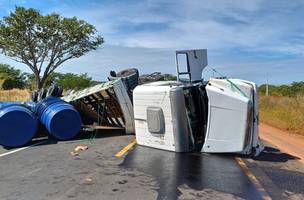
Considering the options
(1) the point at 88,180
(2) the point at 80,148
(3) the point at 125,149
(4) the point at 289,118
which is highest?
(1) the point at 88,180

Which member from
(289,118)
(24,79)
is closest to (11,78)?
(24,79)

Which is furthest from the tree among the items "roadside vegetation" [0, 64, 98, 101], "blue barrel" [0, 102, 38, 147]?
"blue barrel" [0, 102, 38, 147]

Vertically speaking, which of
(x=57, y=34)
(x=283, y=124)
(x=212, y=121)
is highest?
(x=57, y=34)

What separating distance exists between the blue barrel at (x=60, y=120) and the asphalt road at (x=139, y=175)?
1517mm

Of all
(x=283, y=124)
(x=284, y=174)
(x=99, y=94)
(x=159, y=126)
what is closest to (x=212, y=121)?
(x=159, y=126)

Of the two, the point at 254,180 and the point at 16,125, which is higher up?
the point at 16,125

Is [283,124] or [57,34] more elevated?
[57,34]

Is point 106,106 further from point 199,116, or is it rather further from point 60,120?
point 199,116

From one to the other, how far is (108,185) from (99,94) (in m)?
8.48

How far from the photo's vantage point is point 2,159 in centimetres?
1028

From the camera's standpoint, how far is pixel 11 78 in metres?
62.7

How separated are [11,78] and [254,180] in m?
58.4

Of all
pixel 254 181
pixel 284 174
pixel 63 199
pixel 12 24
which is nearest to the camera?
pixel 63 199

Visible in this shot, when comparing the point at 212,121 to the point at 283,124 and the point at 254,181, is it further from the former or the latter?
the point at 283,124
